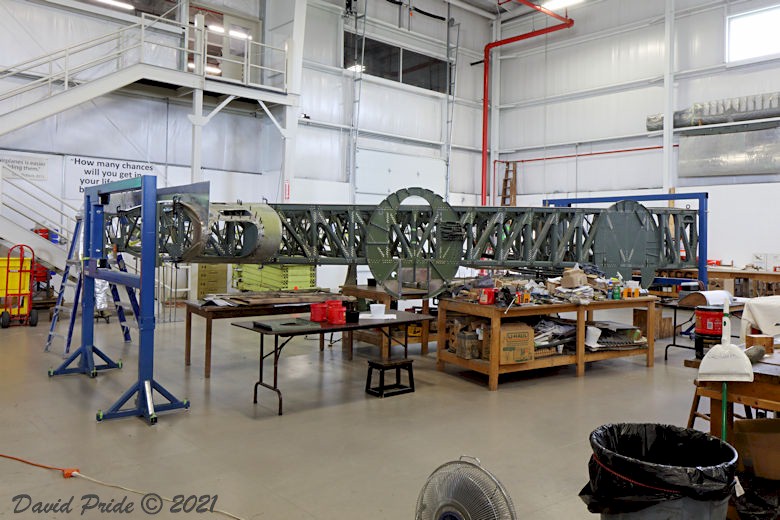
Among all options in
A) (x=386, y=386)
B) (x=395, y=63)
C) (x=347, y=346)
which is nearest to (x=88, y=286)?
(x=347, y=346)

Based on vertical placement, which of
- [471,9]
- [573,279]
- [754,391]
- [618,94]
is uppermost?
[471,9]

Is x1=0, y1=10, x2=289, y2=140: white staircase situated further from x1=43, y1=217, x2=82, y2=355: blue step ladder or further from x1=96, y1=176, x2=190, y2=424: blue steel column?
x1=96, y1=176, x2=190, y2=424: blue steel column

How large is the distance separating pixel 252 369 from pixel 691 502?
5.71 meters

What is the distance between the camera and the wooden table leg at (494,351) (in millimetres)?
6195

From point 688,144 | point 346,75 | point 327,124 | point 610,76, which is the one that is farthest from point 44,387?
point 610,76

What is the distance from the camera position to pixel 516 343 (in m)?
6.39

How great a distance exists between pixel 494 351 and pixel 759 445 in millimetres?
3295

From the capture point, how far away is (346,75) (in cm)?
1698

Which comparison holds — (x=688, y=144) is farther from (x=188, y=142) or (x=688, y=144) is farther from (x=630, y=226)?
(x=188, y=142)

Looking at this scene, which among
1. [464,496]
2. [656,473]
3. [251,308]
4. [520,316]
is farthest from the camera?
[520,316]

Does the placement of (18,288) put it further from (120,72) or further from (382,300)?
(382,300)

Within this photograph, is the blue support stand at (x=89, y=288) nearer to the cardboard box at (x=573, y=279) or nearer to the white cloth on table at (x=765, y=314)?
the cardboard box at (x=573, y=279)

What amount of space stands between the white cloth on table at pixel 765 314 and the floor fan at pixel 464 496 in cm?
297

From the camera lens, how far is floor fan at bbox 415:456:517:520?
2.35m
